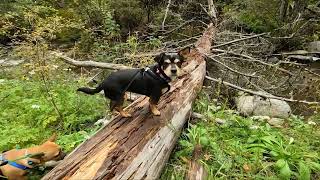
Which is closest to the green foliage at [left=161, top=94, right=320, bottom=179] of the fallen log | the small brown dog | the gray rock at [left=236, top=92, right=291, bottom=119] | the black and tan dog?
the fallen log

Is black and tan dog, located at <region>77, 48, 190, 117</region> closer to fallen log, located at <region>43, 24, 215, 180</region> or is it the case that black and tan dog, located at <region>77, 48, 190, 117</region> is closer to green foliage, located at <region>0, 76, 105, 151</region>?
fallen log, located at <region>43, 24, 215, 180</region>

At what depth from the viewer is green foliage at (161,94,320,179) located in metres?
3.19

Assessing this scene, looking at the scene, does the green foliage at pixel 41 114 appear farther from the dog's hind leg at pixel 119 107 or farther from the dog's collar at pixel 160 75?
the dog's collar at pixel 160 75

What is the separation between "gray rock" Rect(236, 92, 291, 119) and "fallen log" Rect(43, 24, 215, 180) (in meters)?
2.26

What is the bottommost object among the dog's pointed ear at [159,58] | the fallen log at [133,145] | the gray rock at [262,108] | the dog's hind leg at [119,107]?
the gray rock at [262,108]

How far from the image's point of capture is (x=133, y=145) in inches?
121

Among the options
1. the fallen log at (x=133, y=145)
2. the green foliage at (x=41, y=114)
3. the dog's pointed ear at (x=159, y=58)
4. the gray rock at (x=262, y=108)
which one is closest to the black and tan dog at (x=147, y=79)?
the dog's pointed ear at (x=159, y=58)

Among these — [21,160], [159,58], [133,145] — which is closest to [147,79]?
[159,58]

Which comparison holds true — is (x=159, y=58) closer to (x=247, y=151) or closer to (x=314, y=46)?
(x=247, y=151)

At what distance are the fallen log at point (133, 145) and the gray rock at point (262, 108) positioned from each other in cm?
226

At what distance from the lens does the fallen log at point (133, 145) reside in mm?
2691

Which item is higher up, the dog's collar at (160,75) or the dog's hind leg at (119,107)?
the dog's collar at (160,75)

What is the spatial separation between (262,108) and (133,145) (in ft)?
12.8

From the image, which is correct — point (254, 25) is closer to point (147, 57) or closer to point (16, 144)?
point (147, 57)
